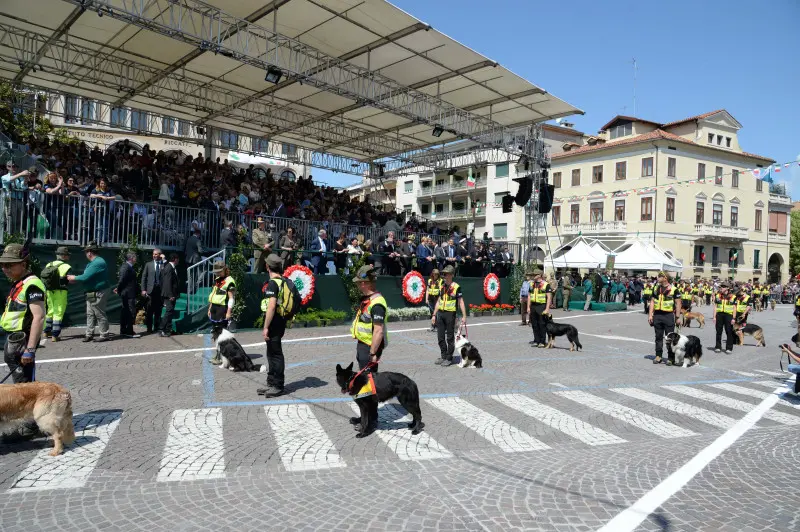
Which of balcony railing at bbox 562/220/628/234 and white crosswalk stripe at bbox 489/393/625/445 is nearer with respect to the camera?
white crosswalk stripe at bbox 489/393/625/445

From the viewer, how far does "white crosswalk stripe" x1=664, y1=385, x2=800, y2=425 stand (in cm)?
783

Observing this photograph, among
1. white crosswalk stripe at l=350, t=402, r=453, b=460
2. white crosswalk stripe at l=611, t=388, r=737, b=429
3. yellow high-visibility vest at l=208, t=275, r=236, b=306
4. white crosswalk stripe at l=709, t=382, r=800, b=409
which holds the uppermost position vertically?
yellow high-visibility vest at l=208, t=275, r=236, b=306

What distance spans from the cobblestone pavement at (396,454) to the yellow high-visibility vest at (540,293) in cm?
319

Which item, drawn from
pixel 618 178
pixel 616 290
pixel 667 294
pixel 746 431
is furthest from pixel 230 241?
pixel 618 178

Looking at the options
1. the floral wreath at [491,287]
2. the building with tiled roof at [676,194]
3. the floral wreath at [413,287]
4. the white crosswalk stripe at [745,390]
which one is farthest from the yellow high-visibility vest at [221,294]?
the building with tiled roof at [676,194]

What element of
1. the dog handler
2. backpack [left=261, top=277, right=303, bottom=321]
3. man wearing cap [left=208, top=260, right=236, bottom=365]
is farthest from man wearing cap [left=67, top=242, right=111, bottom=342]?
the dog handler

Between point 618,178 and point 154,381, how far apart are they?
49.1 meters

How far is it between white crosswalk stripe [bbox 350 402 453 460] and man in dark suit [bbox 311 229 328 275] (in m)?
10.0

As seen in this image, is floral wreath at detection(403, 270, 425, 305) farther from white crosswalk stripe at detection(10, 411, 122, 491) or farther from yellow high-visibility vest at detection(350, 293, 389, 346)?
white crosswalk stripe at detection(10, 411, 122, 491)

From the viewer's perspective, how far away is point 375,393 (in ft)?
20.6

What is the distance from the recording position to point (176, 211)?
15.3 metres

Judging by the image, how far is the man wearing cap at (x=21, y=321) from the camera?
18.9 ft

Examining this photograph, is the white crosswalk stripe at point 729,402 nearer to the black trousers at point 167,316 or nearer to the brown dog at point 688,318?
the black trousers at point 167,316

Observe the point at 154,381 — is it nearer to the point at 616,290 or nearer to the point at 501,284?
the point at 501,284
